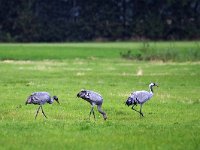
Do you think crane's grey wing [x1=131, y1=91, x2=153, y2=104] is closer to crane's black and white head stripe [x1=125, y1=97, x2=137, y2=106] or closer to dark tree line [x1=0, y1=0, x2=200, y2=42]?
crane's black and white head stripe [x1=125, y1=97, x2=137, y2=106]

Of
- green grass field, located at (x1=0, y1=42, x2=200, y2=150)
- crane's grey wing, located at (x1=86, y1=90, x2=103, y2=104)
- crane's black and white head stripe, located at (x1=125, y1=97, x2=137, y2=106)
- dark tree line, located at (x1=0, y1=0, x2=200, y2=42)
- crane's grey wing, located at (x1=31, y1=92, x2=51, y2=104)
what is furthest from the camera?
dark tree line, located at (x1=0, y1=0, x2=200, y2=42)

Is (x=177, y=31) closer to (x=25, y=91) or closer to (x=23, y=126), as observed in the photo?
(x=25, y=91)

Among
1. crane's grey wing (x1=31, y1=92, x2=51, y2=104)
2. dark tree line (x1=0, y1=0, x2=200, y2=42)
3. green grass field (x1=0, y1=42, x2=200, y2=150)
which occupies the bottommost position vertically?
dark tree line (x1=0, y1=0, x2=200, y2=42)

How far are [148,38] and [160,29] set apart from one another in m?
3.10

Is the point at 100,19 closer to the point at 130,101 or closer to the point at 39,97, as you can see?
the point at 130,101

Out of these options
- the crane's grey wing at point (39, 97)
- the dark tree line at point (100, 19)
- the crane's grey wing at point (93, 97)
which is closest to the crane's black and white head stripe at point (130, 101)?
the crane's grey wing at point (93, 97)

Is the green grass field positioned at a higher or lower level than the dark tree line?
higher

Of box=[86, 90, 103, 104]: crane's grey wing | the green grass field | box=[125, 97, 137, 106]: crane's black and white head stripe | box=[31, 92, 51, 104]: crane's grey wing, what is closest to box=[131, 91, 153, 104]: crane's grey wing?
box=[125, 97, 137, 106]: crane's black and white head stripe

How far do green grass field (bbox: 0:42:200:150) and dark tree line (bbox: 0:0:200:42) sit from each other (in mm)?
61271

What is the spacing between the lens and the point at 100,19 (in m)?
120

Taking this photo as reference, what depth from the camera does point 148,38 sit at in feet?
385

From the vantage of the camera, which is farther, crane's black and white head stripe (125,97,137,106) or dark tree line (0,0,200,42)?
dark tree line (0,0,200,42)

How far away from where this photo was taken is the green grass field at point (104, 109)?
58.6ft

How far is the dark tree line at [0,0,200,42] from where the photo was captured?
11388 cm
